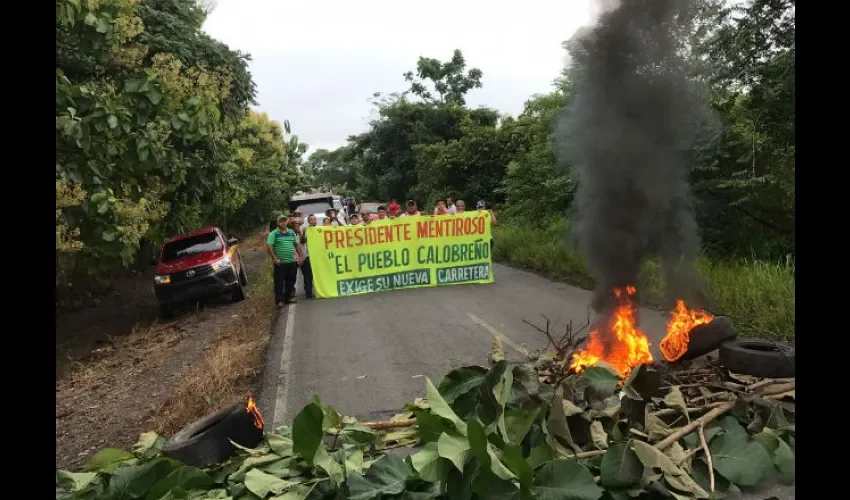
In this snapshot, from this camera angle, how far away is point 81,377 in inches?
338

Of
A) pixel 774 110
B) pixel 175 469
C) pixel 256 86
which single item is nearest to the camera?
pixel 175 469

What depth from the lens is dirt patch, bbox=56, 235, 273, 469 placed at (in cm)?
557

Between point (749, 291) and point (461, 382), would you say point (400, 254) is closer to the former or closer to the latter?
point (749, 291)

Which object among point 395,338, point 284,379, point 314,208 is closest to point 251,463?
point 284,379

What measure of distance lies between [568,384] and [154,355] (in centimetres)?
763

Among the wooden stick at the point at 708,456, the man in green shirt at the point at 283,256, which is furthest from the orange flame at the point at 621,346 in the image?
the man in green shirt at the point at 283,256

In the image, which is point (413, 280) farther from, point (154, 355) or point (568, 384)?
point (568, 384)

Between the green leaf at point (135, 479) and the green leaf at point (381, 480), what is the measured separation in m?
1.05

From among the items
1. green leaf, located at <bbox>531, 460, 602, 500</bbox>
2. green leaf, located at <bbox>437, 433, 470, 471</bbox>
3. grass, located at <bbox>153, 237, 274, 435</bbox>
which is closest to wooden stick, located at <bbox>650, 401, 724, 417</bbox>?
green leaf, located at <bbox>531, 460, 602, 500</bbox>

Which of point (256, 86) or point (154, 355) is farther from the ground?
point (256, 86)

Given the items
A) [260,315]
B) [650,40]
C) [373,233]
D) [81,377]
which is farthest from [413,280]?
[650,40]

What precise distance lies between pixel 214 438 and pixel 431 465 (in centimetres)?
148

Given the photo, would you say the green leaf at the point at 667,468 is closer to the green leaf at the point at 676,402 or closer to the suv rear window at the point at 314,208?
the green leaf at the point at 676,402

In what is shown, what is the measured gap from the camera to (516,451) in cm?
257
